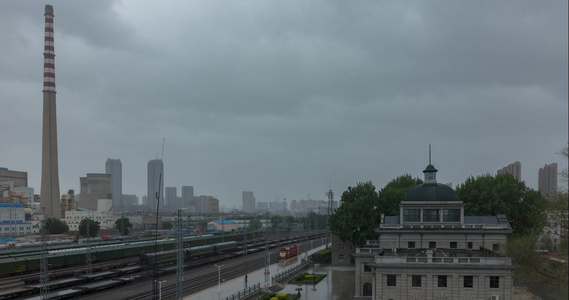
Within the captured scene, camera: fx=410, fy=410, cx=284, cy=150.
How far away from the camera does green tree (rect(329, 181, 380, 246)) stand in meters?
73.1

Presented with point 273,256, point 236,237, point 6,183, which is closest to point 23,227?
point 6,183

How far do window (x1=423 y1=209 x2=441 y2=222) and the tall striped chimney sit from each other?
393 feet

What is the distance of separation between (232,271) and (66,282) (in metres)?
28.8

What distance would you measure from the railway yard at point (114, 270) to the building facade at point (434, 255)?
2810 centimetres

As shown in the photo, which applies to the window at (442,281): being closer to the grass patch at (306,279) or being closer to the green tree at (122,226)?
the grass patch at (306,279)

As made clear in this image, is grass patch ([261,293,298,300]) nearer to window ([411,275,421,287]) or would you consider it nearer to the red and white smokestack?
window ([411,275,421,287])

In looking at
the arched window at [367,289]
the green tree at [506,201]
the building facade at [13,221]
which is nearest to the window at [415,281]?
the arched window at [367,289]

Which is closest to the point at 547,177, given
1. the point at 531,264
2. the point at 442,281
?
the point at 442,281

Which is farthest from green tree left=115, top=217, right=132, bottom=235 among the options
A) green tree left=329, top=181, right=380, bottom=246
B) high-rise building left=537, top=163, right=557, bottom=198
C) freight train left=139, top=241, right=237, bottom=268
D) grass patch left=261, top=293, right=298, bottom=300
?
high-rise building left=537, top=163, right=557, bottom=198

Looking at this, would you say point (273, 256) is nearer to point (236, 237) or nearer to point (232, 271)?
point (232, 271)

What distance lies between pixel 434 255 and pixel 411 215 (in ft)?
38.6

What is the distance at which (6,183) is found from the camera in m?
153

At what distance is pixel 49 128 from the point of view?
130 m

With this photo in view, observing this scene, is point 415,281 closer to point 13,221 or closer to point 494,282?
point 494,282
